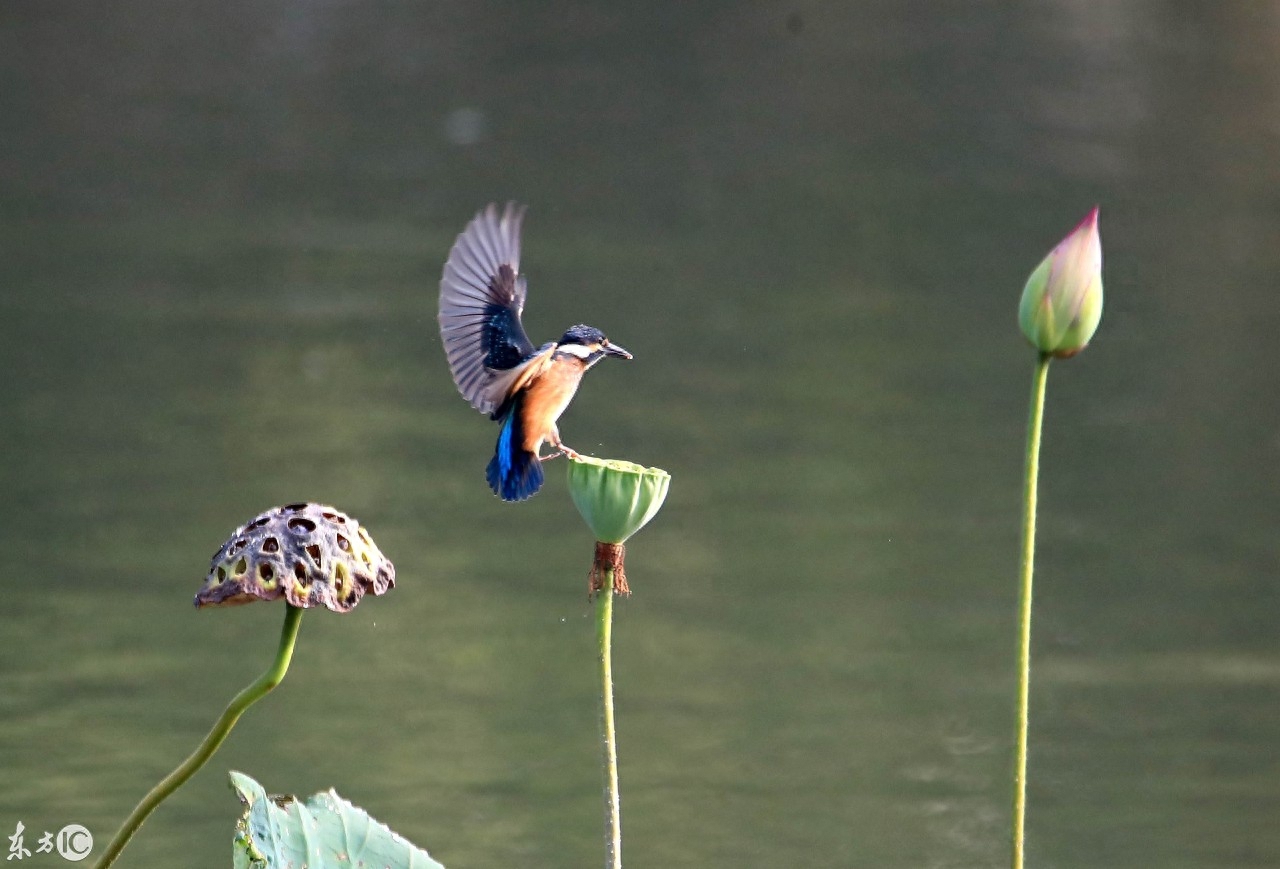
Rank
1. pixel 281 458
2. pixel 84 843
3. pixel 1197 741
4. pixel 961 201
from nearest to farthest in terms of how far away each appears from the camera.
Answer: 1. pixel 84 843
2. pixel 1197 741
3. pixel 281 458
4. pixel 961 201

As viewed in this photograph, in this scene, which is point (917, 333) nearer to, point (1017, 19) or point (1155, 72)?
point (1155, 72)

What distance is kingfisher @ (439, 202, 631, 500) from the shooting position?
7.30ft

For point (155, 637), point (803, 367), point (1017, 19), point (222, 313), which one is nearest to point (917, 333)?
point (803, 367)

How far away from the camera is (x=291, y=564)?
120 cm

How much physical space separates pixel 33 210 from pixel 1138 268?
419cm

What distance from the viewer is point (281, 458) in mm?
4863

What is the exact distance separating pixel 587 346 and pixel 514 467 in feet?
0.60

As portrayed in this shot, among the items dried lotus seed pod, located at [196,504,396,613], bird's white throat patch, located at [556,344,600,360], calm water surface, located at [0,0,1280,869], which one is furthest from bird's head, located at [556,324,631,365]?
calm water surface, located at [0,0,1280,869]

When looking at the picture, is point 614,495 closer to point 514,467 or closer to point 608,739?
point 608,739

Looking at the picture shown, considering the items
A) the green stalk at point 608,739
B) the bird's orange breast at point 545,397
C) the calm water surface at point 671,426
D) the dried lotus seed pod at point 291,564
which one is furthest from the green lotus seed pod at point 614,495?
the calm water surface at point 671,426

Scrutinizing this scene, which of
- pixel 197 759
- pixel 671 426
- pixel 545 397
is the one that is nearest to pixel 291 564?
pixel 197 759

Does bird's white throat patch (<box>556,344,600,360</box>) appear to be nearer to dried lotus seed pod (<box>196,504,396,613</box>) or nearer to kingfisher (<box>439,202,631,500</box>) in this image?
kingfisher (<box>439,202,631,500</box>)

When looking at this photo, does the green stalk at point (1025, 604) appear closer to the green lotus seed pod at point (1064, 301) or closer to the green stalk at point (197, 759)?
the green lotus seed pod at point (1064, 301)

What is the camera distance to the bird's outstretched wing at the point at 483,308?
2.25 m
